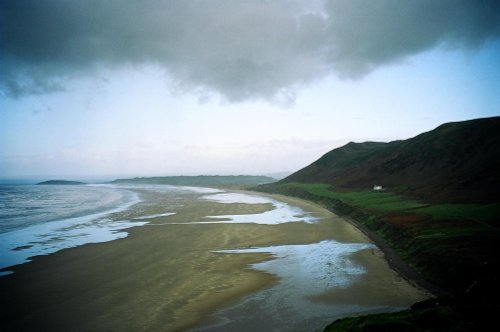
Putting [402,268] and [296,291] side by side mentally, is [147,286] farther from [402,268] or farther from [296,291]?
[402,268]

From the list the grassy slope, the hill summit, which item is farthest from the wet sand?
the hill summit

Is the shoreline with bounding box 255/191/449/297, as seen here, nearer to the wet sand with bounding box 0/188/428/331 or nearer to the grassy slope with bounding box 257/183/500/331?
the grassy slope with bounding box 257/183/500/331

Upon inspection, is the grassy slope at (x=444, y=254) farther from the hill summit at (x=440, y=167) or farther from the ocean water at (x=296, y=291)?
the hill summit at (x=440, y=167)

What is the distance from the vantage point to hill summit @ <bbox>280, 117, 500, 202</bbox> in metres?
42.4

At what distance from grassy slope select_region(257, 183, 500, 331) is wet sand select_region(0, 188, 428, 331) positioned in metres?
2.23

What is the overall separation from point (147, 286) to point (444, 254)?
17.4m

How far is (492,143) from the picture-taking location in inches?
2279

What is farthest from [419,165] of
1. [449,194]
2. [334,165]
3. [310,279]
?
[310,279]

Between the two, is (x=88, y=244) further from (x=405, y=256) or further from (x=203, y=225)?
(x=405, y=256)

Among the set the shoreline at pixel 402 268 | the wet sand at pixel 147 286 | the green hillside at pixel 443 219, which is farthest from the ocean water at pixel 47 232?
the shoreline at pixel 402 268

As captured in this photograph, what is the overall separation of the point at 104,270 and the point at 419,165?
72.3 metres

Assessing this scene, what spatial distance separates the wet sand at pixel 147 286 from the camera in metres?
13.7

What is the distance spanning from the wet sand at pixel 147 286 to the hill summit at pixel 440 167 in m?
24.1

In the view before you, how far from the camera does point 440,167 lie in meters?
63.7
